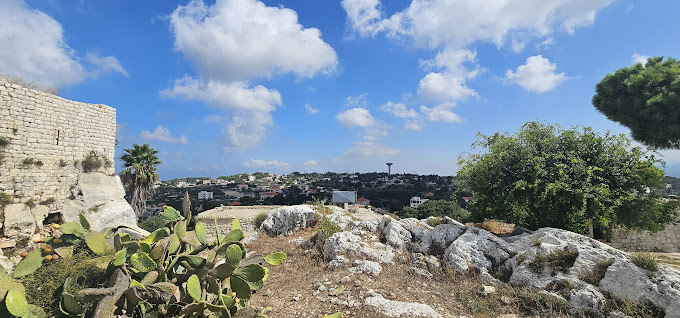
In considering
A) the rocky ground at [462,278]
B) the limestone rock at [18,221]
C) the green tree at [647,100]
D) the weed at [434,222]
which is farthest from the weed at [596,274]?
the limestone rock at [18,221]

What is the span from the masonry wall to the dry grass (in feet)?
41.8

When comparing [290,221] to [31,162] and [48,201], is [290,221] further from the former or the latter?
[31,162]

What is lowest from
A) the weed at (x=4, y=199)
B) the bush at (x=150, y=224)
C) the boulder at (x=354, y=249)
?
the bush at (x=150, y=224)

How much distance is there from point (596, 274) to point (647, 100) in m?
8.10

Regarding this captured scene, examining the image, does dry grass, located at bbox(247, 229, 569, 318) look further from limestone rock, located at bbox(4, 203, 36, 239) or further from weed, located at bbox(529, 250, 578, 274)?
limestone rock, located at bbox(4, 203, 36, 239)

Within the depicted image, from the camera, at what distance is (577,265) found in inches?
210

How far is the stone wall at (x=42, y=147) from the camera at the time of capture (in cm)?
1156

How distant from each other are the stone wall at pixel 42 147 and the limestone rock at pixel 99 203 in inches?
9.5

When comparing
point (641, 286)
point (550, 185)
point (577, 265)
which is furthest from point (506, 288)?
point (550, 185)

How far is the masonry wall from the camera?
11.6 meters

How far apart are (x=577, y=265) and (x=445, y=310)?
108 inches

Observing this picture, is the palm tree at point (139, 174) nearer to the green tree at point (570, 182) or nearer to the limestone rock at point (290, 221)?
the limestone rock at point (290, 221)

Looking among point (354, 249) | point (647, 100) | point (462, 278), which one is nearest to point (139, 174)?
point (354, 249)

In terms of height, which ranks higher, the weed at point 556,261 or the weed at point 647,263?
the weed at point 647,263
